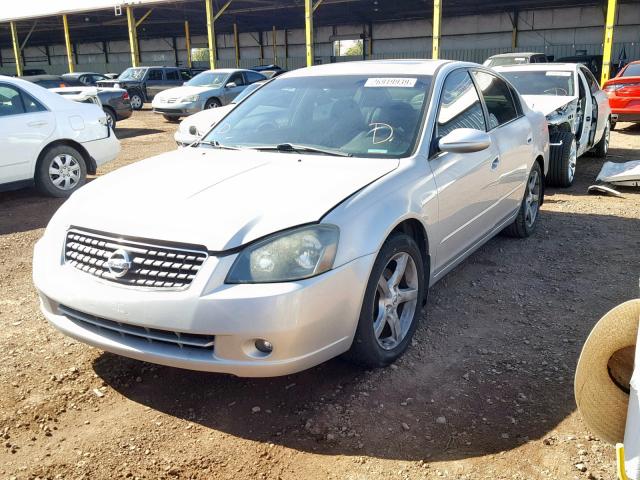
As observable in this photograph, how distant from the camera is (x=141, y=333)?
8.79ft

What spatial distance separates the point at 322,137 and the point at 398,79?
0.68m

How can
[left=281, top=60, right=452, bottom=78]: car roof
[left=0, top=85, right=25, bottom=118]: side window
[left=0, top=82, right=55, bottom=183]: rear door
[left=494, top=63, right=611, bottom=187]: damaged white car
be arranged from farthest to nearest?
1. [left=494, top=63, right=611, bottom=187]: damaged white car
2. [left=0, top=85, right=25, bottom=118]: side window
3. [left=0, top=82, right=55, bottom=183]: rear door
4. [left=281, top=60, right=452, bottom=78]: car roof

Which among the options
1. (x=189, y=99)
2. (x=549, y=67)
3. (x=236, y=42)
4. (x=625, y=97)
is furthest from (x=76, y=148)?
(x=236, y=42)

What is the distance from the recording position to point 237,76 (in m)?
18.0

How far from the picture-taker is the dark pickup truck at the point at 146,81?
71.8 ft

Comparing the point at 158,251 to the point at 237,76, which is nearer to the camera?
the point at 158,251

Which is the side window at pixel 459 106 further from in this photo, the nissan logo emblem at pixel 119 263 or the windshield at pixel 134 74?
the windshield at pixel 134 74

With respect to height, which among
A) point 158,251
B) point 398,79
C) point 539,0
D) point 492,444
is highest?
point 539,0

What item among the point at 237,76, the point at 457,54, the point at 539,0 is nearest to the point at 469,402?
the point at 237,76

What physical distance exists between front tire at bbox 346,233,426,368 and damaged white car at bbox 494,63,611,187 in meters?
4.72

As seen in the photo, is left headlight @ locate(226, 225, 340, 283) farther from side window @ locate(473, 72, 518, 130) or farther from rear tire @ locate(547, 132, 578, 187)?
rear tire @ locate(547, 132, 578, 187)

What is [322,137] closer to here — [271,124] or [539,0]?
→ [271,124]

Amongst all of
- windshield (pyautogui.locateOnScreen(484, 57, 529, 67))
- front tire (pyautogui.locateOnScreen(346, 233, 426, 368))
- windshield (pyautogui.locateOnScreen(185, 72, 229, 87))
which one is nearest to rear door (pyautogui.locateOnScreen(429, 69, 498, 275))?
front tire (pyautogui.locateOnScreen(346, 233, 426, 368))

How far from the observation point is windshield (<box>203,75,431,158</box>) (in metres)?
3.60
